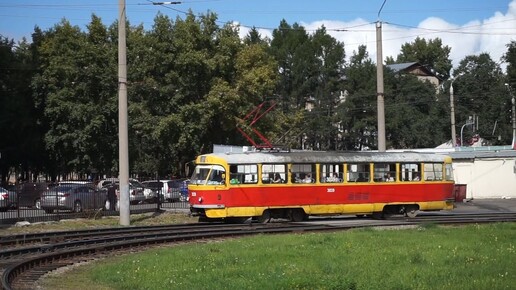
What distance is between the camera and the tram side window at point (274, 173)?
29016 millimetres

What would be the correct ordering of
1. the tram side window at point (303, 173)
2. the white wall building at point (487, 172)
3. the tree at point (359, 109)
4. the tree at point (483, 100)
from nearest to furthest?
Answer: the tram side window at point (303, 173) → the white wall building at point (487, 172) → the tree at point (483, 100) → the tree at point (359, 109)

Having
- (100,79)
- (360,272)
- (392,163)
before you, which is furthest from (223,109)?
(360,272)

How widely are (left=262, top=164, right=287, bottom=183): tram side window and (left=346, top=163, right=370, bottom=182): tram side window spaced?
2.92 meters

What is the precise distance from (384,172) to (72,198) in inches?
557

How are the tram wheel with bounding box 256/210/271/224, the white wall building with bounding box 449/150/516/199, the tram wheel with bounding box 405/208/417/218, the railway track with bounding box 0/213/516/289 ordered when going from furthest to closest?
1. the white wall building with bounding box 449/150/516/199
2. the tram wheel with bounding box 405/208/417/218
3. the tram wheel with bounding box 256/210/271/224
4. the railway track with bounding box 0/213/516/289

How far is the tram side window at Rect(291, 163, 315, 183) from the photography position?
96.8ft

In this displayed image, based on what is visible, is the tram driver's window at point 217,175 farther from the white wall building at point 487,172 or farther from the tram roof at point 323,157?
the white wall building at point 487,172

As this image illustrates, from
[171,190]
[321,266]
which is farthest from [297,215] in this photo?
[321,266]

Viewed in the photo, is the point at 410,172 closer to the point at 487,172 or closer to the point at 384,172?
the point at 384,172

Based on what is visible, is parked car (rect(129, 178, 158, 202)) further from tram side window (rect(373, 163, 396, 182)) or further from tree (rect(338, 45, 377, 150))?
tree (rect(338, 45, 377, 150))

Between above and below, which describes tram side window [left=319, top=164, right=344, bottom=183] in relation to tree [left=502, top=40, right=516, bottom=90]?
below

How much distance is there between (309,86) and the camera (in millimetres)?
87250

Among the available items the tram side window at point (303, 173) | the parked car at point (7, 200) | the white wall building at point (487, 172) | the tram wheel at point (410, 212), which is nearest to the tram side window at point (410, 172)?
the tram wheel at point (410, 212)

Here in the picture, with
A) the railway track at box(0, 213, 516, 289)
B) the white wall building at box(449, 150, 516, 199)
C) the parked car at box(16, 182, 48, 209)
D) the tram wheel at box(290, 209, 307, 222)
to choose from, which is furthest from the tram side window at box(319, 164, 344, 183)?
the white wall building at box(449, 150, 516, 199)
